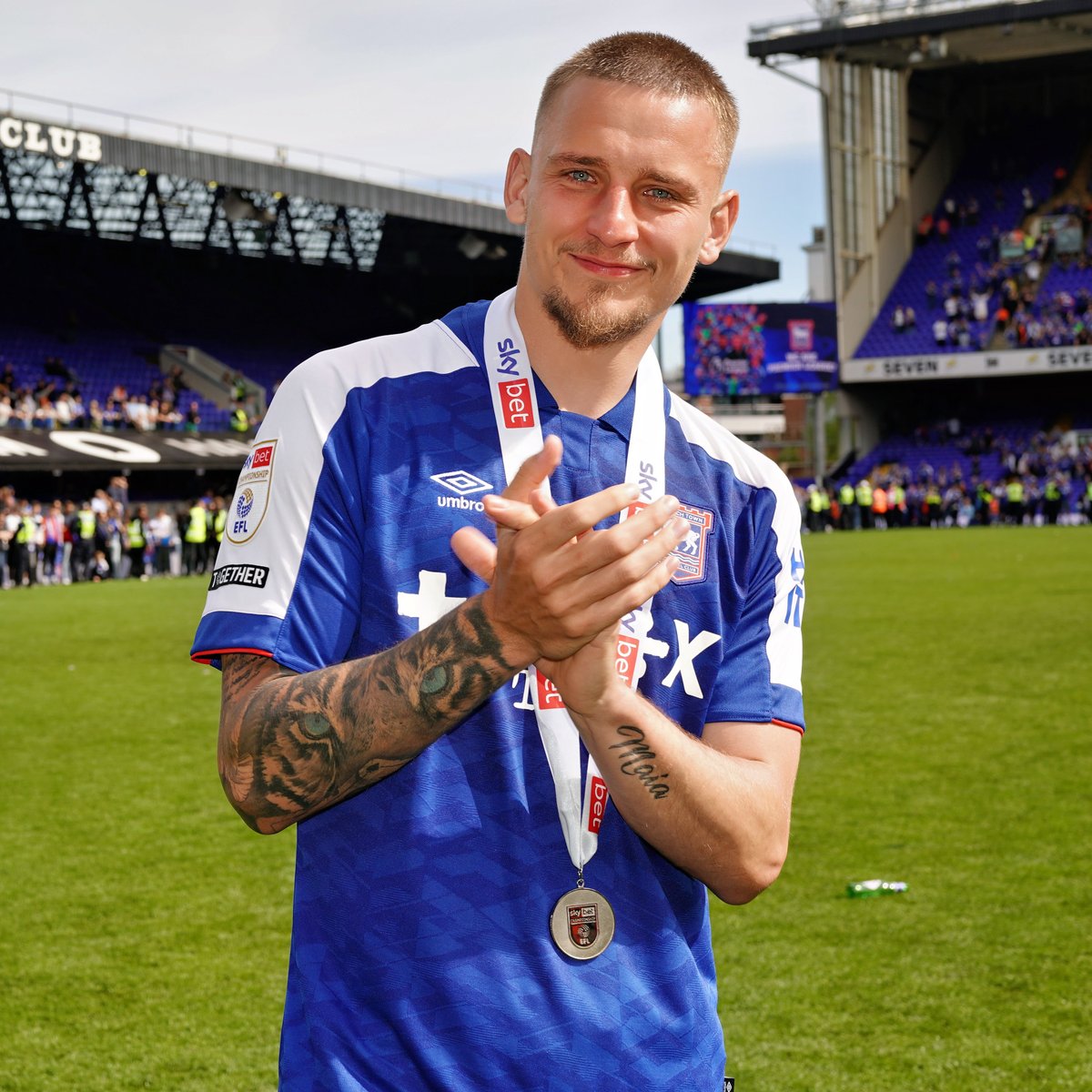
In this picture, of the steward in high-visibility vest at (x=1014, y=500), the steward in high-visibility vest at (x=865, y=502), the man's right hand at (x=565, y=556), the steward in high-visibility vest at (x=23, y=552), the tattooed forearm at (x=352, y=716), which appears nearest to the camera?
the man's right hand at (x=565, y=556)

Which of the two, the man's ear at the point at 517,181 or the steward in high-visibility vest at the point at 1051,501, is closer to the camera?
the man's ear at the point at 517,181

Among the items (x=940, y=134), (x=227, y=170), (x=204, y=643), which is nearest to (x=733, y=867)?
(x=204, y=643)

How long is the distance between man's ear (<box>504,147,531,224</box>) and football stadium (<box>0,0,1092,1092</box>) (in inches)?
14.7

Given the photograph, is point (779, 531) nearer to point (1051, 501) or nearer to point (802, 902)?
point (802, 902)

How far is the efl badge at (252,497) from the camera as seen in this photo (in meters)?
1.79

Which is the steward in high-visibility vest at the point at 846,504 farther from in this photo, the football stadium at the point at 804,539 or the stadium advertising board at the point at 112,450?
the stadium advertising board at the point at 112,450

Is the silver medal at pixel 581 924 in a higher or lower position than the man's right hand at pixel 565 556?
lower

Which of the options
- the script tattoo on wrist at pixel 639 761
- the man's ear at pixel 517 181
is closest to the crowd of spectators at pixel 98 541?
the man's ear at pixel 517 181

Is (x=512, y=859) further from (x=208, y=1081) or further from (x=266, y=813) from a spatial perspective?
(x=208, y=1081)

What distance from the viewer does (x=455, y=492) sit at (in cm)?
183

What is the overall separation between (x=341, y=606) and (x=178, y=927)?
4.44 meters

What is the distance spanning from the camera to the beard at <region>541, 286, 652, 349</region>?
6.03ft

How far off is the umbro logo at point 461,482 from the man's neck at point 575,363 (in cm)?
17

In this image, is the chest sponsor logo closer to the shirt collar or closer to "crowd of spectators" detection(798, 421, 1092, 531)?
the shirt collar
